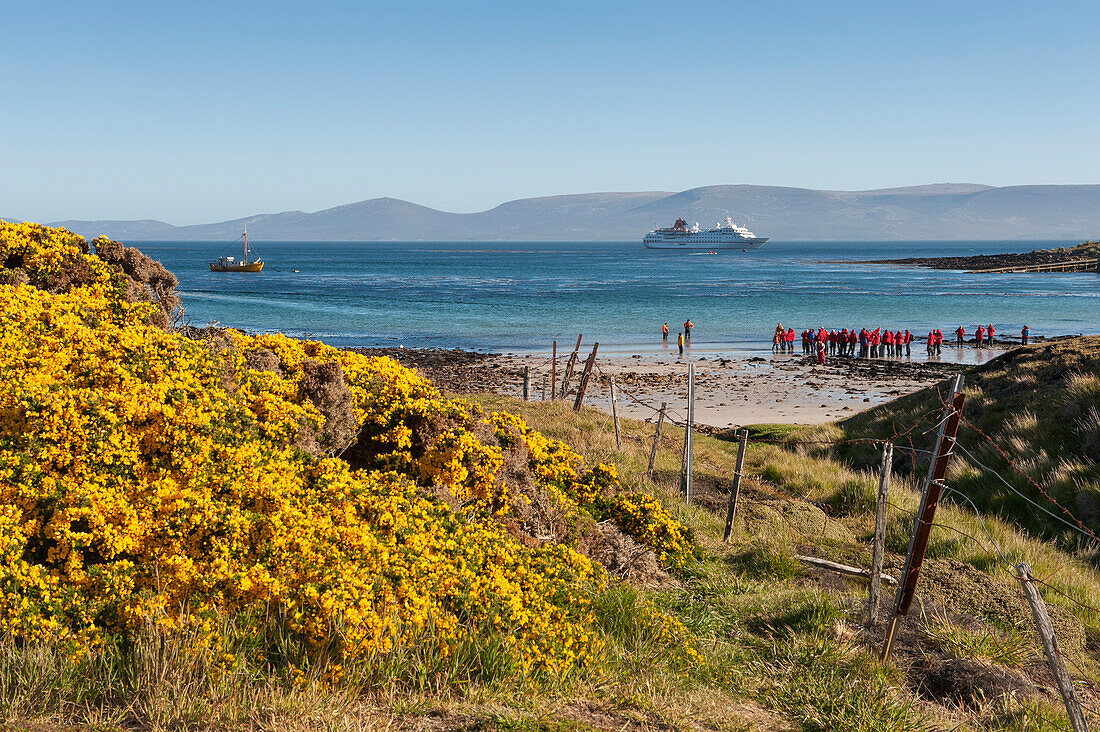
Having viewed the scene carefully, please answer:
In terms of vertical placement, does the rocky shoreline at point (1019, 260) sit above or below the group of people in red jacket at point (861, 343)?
above

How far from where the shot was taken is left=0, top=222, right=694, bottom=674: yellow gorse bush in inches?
175

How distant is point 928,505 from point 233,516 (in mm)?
4932

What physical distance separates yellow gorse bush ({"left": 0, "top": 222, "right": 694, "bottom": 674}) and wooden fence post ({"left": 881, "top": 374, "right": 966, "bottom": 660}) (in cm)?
235

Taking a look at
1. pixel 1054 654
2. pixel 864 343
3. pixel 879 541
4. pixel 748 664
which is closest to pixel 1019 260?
pixel 864 343

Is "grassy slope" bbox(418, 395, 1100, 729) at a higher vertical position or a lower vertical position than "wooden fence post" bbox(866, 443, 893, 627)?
lower

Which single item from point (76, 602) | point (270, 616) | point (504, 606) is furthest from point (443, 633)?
point (76, 602)

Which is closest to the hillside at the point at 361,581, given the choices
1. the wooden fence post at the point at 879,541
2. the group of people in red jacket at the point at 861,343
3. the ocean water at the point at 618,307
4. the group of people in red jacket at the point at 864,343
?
the wooden fence post at the point at 879,541

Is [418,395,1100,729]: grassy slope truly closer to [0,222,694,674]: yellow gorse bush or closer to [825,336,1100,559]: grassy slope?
[0,222,694,674]: yellow gorse bush

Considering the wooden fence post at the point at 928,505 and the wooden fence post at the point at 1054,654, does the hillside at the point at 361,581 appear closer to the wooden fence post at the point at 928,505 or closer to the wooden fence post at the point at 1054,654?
the wooden fence post at the point at 928,505

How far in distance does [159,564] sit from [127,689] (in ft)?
2.39

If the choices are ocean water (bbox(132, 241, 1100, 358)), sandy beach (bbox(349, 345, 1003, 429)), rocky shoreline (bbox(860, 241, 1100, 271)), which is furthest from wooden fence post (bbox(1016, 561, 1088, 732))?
rocky shoreline (bbox(860, 241, 1100, 271))

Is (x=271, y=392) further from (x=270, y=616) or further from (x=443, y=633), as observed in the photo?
(x=443, y=633)

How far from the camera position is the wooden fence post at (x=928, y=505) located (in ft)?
18.9

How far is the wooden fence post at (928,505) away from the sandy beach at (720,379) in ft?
51.2
